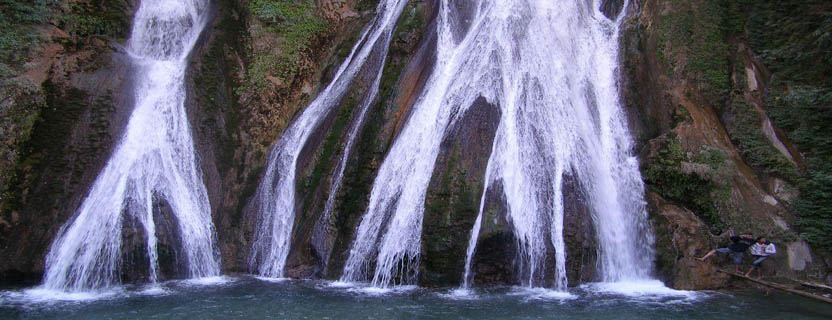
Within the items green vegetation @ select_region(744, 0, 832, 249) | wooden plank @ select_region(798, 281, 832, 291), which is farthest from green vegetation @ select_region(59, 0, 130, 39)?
wooden plank @ select_region(798, 281, 832, 291)

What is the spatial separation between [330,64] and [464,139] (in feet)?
20.8

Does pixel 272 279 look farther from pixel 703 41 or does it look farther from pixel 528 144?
pixel 703 41

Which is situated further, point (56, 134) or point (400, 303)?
point (56, 134)

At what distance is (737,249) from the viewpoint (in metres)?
11.8

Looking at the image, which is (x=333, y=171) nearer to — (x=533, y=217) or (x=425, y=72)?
(x=425, y=72)

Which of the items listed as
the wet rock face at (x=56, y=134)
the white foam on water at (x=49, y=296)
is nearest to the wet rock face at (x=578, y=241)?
the white foam on water at (x=49, y=296)

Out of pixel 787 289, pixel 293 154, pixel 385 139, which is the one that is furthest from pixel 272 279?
pixel 787 289

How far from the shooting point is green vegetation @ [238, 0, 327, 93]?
1661cm

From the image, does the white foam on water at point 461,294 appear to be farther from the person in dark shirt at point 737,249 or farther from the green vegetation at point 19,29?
the green vegetation at point 19,29

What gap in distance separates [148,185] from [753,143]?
15388 mm

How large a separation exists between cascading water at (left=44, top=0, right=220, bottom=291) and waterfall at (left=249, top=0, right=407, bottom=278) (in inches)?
51.2

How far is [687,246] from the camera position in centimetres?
1190

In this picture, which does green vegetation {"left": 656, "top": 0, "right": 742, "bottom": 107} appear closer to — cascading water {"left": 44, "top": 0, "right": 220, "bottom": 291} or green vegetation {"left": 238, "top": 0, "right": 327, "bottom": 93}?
green vegetation {"left": 238, "top": 0, "right": 327, "bottom": 93}

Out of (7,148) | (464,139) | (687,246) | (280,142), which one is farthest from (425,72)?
(7,148)
